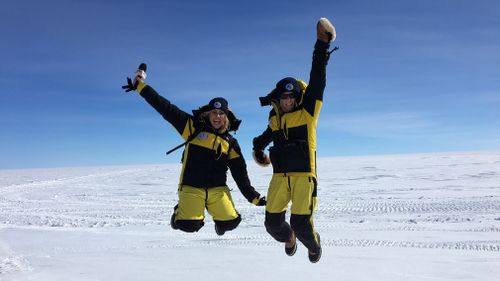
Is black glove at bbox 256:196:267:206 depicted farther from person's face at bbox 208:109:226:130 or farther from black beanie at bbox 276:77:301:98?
black beanie at bbox 276:77:301:98

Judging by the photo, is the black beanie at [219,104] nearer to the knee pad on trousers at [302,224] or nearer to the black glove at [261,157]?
the black glove at [261,157]

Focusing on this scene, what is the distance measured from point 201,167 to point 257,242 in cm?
836

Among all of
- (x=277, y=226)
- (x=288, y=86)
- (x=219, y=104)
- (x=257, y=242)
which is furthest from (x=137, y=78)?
(x=257, y=242)

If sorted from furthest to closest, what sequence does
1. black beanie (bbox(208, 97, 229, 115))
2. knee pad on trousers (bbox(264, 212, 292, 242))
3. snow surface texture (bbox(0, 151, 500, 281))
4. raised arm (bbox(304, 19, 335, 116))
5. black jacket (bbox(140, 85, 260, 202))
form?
snow surface texture (bbox(0, 151, 500, 281))
black jacket (bbox(140, 85, 260, 202))
black beanie (bbox(208, 97, 229, 115))
knee pad on trousers (bbox(264, 212, 292, 242))
raised arm (bbox(304, 19, 335, 116))

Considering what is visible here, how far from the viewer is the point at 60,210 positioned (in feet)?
60.0

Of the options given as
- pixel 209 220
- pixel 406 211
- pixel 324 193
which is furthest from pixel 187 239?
pixel 324 193

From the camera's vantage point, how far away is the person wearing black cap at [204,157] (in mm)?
4492

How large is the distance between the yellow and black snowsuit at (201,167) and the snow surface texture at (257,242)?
5.69 m

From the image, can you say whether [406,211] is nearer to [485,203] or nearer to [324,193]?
[485,203]

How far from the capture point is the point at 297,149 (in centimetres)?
417

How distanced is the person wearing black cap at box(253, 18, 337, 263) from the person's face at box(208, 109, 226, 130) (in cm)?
49

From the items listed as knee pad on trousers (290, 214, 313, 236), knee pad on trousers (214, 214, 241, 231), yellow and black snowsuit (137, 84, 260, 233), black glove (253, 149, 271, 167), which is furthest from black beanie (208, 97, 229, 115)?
knee pad on trousers (290, 214, 313, 236)

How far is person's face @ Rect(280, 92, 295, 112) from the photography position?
13.9 feet

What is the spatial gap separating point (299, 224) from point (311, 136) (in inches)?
34.9
